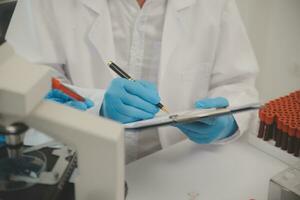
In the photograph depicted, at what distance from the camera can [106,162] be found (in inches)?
19.4

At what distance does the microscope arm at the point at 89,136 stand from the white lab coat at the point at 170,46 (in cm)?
70

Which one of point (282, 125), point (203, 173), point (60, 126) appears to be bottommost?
point (203, 173)

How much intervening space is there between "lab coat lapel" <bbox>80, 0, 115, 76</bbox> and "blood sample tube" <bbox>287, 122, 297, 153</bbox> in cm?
56

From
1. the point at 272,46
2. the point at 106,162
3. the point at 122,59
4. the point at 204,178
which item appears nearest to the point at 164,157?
the point at 204,178

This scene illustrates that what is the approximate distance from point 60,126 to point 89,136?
0.13 feet

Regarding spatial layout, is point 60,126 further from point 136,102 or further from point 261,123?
point 261,123

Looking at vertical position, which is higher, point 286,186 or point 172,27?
point 172,27

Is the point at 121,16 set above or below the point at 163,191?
above

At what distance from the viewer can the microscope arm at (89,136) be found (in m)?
0.47

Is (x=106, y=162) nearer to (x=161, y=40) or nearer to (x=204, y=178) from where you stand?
(x=204, y=178)

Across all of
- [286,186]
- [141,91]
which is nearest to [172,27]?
[141,91]

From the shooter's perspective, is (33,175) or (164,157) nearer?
(33,175)

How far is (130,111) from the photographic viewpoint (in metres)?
0.94

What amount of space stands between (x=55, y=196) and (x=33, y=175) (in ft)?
0.19
